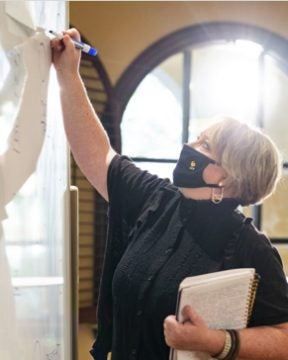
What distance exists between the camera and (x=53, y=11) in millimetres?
908

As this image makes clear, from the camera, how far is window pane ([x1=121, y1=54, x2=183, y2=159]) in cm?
309

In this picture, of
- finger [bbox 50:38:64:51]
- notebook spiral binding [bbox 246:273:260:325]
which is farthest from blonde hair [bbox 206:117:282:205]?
finger [bbox 50:38:64:51]

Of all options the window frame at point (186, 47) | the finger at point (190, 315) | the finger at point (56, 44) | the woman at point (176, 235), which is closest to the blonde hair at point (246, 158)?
the woman at point (176, 235)

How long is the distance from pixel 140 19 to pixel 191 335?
2.36 m

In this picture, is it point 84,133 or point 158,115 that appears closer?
point 84,133

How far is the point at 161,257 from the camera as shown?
42.5 inches

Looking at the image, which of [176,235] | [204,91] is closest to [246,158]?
[176,235]

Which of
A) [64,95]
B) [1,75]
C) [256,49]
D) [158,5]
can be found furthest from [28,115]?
[256,49]

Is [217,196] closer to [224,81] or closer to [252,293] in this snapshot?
[252,293]

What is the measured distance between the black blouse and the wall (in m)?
1.77

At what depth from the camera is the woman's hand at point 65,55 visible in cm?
92

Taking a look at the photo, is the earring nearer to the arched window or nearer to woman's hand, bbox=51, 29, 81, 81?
woman's hand, bbox=51, 29, 81, 81

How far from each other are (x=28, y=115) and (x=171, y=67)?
2537mm

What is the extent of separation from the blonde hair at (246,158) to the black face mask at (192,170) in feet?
0.14
